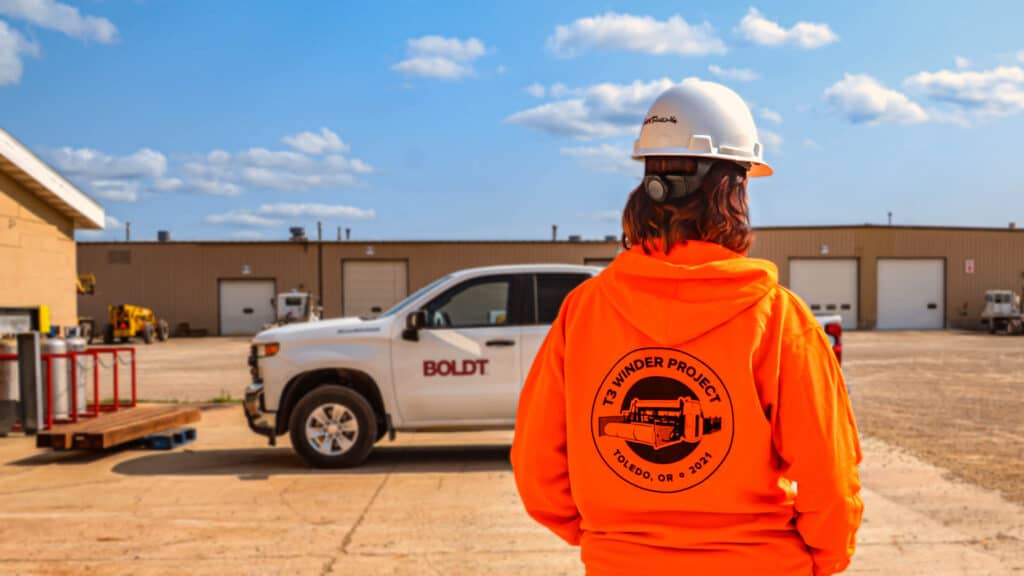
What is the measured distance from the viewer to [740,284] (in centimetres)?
201

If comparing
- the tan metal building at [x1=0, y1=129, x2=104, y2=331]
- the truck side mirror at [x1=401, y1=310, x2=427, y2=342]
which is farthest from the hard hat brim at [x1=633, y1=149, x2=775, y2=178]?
the tan metal building at [x1=0, y1=129, x2=104, y2=331]

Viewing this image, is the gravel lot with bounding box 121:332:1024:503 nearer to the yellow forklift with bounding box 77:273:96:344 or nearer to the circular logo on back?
the yellow forklift with bounding box 77:273:96:344

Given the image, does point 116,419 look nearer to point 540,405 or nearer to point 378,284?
point 540,405

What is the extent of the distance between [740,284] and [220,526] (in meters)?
5.85

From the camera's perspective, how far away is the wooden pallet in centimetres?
968

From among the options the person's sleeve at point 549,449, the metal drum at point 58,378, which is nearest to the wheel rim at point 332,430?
the metal drum at point 58,378

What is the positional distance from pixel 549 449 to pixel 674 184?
0.72 m

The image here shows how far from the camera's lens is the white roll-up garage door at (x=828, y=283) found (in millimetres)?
46000

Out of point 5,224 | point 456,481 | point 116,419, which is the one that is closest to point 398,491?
point 456,481

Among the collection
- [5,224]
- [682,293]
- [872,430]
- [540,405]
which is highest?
[5,224]

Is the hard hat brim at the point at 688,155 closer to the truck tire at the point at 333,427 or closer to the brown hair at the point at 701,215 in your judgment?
the brown hair at the point at 701,215

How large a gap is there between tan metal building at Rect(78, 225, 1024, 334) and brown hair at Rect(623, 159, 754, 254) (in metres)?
44.5

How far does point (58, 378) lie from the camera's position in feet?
37.1

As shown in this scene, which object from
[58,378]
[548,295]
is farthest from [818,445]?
[58,378]
